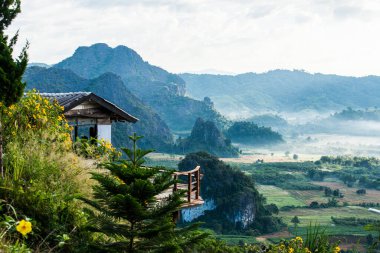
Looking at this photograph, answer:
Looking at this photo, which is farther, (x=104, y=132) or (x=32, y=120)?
(x=104, y=132)

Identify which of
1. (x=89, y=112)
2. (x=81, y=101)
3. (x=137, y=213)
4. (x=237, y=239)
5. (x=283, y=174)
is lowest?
(x=237, y=239)

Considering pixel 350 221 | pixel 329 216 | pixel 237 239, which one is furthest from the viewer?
pixel 329 216

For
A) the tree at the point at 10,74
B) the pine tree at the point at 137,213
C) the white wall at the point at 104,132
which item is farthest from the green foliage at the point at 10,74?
the white wall at the point at 104,132

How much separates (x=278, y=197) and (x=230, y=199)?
32210mm

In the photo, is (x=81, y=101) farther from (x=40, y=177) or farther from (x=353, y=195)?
(x=353, y=195)

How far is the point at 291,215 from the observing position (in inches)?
3967

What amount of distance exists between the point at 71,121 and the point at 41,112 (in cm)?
590

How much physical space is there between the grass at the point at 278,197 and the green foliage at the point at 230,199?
19.0 m

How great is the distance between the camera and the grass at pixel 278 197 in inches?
4473

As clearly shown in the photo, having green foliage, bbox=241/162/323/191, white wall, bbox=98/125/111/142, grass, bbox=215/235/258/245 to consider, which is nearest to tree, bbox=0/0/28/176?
white wall, bbox=98/125/111/142

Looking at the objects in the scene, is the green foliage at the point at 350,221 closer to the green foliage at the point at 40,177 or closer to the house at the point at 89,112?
the house at the point at 89,112

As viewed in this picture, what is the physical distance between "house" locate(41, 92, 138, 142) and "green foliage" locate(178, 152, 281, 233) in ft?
220

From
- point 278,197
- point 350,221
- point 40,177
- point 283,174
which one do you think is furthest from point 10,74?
point 283,174

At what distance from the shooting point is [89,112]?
18078 millimetres
